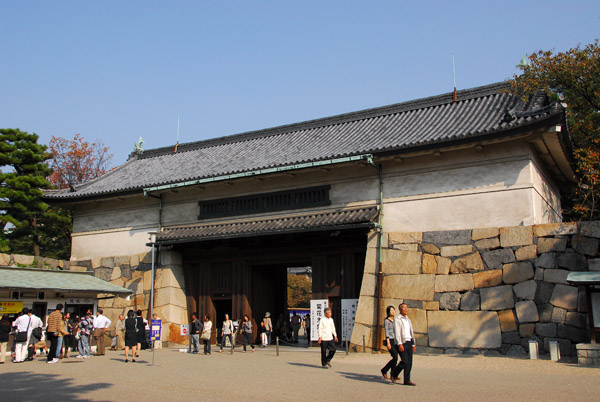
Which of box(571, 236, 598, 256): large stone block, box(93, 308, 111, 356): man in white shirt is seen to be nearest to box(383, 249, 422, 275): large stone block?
box(571, 236, 598, 256): large stone block

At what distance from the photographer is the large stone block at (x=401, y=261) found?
54.9 ft

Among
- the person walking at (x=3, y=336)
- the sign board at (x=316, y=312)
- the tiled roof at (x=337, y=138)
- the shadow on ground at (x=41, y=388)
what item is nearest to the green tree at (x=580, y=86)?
the tiled roof at (x=337, y=138)

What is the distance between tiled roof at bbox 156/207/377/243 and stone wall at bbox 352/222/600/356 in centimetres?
106

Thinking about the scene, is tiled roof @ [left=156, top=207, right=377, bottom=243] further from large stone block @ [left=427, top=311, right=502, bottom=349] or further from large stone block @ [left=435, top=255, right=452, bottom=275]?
large stone block @ [left=427, top=311, right=502, bottom=349]

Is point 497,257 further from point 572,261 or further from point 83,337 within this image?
point 83,337

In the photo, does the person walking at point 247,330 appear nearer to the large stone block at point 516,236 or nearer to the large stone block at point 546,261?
the large stone block at point 516,236

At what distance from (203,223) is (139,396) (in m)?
12.4

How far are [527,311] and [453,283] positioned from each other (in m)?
2.21

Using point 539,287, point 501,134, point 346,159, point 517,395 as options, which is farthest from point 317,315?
point 517,395

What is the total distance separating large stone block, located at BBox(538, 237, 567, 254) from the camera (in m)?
14.8

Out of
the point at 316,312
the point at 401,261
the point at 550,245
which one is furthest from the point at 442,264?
the point at 316,312

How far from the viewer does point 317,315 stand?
18250 mm

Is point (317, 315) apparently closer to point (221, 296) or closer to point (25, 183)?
point (221, 296)

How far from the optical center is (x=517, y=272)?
1521 cm
